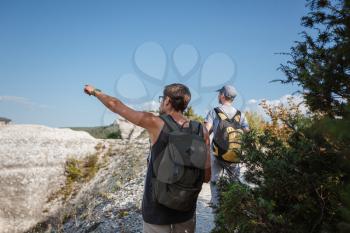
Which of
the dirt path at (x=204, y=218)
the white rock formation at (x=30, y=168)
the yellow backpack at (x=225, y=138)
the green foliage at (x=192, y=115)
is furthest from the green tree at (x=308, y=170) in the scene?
the green foliage at (x=192, y=115)

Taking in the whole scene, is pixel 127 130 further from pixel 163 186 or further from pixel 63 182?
pixel 163 186

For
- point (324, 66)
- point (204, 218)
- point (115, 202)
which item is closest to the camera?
point (324, 66)

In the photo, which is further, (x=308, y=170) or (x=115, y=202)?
(x=115, y=202)

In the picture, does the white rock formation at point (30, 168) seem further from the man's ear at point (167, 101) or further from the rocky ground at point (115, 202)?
the man's ear at point (167, 101)

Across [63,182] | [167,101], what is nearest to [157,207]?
[167,101]

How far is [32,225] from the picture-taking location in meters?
8.30

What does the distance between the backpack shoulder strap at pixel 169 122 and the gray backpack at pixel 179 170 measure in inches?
0.4

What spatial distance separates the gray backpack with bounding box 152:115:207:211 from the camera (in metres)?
2.81

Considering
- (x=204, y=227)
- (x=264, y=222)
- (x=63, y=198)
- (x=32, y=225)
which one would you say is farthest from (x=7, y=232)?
(x=264, y=222)

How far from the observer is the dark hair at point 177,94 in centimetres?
318

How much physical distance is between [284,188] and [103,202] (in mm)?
5521

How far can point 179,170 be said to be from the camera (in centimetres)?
281

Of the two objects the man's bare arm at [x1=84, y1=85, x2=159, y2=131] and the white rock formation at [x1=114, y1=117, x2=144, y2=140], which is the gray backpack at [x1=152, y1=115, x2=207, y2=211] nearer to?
the man's bare arm at [x1=84, y1=85, x2=159, y2=131]

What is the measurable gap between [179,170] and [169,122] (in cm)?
44
